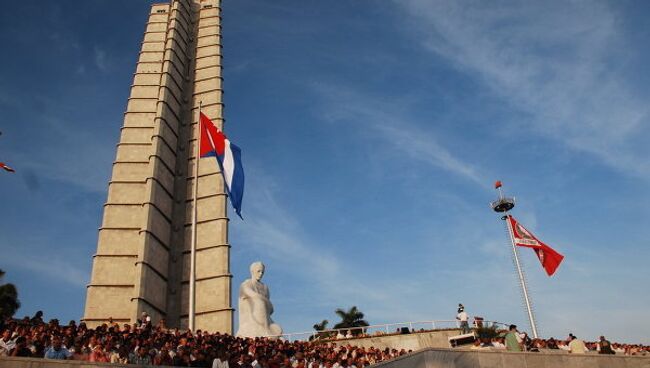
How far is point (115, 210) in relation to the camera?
2894 cm

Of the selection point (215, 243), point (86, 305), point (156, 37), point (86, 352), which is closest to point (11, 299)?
point (86, 305)

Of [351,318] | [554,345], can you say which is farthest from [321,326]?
[554,345]

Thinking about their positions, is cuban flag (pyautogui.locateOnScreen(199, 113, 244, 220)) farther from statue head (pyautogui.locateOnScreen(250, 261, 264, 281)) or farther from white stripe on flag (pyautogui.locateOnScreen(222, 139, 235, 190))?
statue head (pyautogui.locateOnScreen(250, 261, 264, 281))

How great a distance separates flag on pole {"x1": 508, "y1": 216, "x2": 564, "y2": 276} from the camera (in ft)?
79.2

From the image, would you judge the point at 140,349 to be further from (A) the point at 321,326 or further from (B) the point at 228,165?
(A) the point at 321,326

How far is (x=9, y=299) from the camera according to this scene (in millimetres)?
24641

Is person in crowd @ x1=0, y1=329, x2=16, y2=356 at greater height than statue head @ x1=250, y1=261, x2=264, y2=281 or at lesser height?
lesser

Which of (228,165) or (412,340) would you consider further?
(412,340)

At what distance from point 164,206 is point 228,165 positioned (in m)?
12.6

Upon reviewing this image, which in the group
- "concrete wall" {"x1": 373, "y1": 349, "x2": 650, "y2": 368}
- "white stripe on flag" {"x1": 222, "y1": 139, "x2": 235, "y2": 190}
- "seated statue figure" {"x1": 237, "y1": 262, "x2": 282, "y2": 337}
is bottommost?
"concrete wall" {"x1": 373, "y1": 349, "x2": 650, "y2": 368}

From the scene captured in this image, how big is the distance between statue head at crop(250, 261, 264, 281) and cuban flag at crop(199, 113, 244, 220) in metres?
3.64

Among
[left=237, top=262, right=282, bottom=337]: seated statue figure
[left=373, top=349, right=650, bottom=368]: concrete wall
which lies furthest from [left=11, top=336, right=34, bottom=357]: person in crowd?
[left=237, top=262, right=282, bottom=337]: seated statue figure

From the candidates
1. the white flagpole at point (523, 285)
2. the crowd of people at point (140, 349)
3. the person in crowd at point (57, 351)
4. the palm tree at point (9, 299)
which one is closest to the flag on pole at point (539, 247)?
the white flagpole at point (523, 285)

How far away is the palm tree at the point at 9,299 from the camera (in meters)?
24.2
